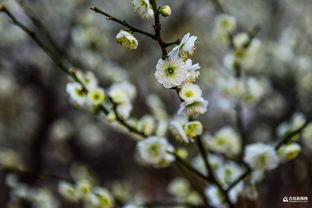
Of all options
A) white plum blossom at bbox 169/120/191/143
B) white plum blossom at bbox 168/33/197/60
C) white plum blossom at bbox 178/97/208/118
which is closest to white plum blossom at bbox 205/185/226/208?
white plum blossom at bbox 169/120/191/143

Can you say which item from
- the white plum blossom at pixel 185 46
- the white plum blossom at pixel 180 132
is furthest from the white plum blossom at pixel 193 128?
the white plum blossom at pixel 185 46

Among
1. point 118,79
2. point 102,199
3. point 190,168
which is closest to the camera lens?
point 190,168

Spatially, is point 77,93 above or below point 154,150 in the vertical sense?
above

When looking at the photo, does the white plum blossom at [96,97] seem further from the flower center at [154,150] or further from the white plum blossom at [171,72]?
the white plum blossom at [171,72]

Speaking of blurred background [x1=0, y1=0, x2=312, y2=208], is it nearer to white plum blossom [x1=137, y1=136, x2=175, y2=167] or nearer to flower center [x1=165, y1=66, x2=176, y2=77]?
white plum blossom [x1=137, y1=136, x2=175, y2=167]

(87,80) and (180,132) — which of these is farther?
(87,80)

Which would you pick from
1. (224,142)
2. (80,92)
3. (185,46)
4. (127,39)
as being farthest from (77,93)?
(224,142)

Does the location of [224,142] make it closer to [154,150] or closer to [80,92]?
[154,150]
